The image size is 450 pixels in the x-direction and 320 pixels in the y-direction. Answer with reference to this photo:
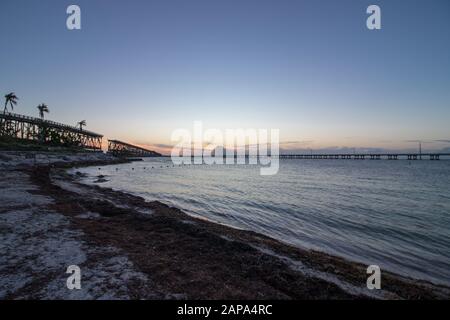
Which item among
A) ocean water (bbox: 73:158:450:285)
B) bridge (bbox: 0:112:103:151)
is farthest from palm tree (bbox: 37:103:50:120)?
ocean water (bbox: 73:158:450:285)

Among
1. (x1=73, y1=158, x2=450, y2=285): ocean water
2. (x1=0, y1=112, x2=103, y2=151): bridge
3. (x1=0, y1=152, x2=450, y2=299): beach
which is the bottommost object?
(x1=73, y1=158, x2=450, y2=285): ocean water

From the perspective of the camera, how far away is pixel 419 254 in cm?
1139

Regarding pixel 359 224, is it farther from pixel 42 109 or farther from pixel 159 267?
pixel 42 109

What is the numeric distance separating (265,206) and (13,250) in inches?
712

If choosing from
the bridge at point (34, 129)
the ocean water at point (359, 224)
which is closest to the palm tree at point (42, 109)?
the bridge at point (34, 129)

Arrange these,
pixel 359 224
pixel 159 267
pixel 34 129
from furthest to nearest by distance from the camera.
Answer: pixel 34 129, pixel 359 224, pixel 159 267

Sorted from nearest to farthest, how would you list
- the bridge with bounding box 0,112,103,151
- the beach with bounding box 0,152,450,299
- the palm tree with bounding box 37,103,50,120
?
the beach with bounding box 0,152,450,299 < the bridge with bounding box 0,112,103,151 < the palm tree with bounding box 37,103,50,120

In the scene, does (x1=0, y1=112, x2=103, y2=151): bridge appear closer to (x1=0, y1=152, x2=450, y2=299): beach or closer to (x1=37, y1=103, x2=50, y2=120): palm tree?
(x1=37, y1=103, x2=50, y2=120): palm tree

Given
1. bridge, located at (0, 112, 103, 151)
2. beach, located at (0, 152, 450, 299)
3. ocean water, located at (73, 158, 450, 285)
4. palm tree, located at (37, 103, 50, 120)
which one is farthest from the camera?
palm tree, located at (37, 103, 50, 120)

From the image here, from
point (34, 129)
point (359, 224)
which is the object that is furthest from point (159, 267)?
point (34, 129)

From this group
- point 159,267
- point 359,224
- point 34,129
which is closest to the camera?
point 159,267

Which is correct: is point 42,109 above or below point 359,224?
above

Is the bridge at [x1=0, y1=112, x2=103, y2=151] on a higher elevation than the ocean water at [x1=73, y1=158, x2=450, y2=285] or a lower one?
higher

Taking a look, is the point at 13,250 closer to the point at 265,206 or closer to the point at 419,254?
the point at 419,254
